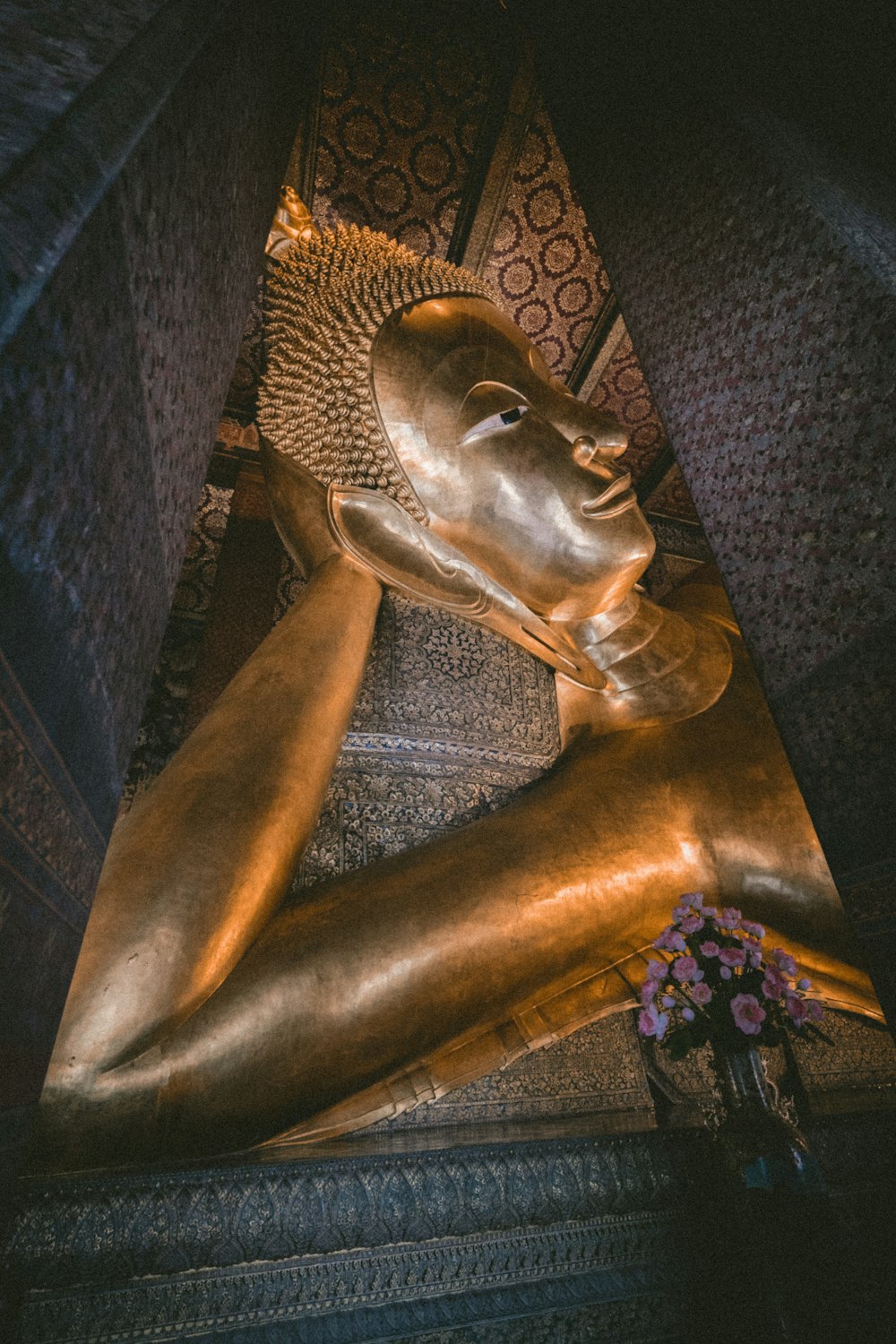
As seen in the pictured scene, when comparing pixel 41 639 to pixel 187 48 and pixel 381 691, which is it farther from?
pixel 381 691

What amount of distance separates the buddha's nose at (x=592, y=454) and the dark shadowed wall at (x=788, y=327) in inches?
21.1

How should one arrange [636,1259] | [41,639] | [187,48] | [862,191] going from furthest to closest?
1. [636,1259]
2. [862,191]
3. [187,48]
4. [41,639]

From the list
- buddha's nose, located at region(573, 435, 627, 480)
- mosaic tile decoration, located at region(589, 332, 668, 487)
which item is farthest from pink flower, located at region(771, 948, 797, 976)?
mosaic tile decoration, located at region(589, 332, 668, 487)

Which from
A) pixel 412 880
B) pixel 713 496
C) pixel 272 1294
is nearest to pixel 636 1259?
pixel 272 1294

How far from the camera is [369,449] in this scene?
172 centimetres

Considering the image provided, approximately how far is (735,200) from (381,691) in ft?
3.99

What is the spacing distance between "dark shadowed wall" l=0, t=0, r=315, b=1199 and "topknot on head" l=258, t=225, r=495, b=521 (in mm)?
975

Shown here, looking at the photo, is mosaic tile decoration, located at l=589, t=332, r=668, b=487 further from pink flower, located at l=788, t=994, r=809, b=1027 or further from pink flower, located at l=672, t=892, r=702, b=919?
pink flower, located at l=788, t=994, r=809, b=1027

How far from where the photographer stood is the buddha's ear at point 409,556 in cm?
171

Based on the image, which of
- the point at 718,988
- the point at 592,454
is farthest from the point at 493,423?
the point at 718,988

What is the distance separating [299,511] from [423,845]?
936 mm

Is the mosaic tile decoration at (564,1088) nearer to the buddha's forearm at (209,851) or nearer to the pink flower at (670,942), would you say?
the pink flower at (670,942)

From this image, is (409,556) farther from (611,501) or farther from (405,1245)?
(405,1245)

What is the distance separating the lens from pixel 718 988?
1.32m
